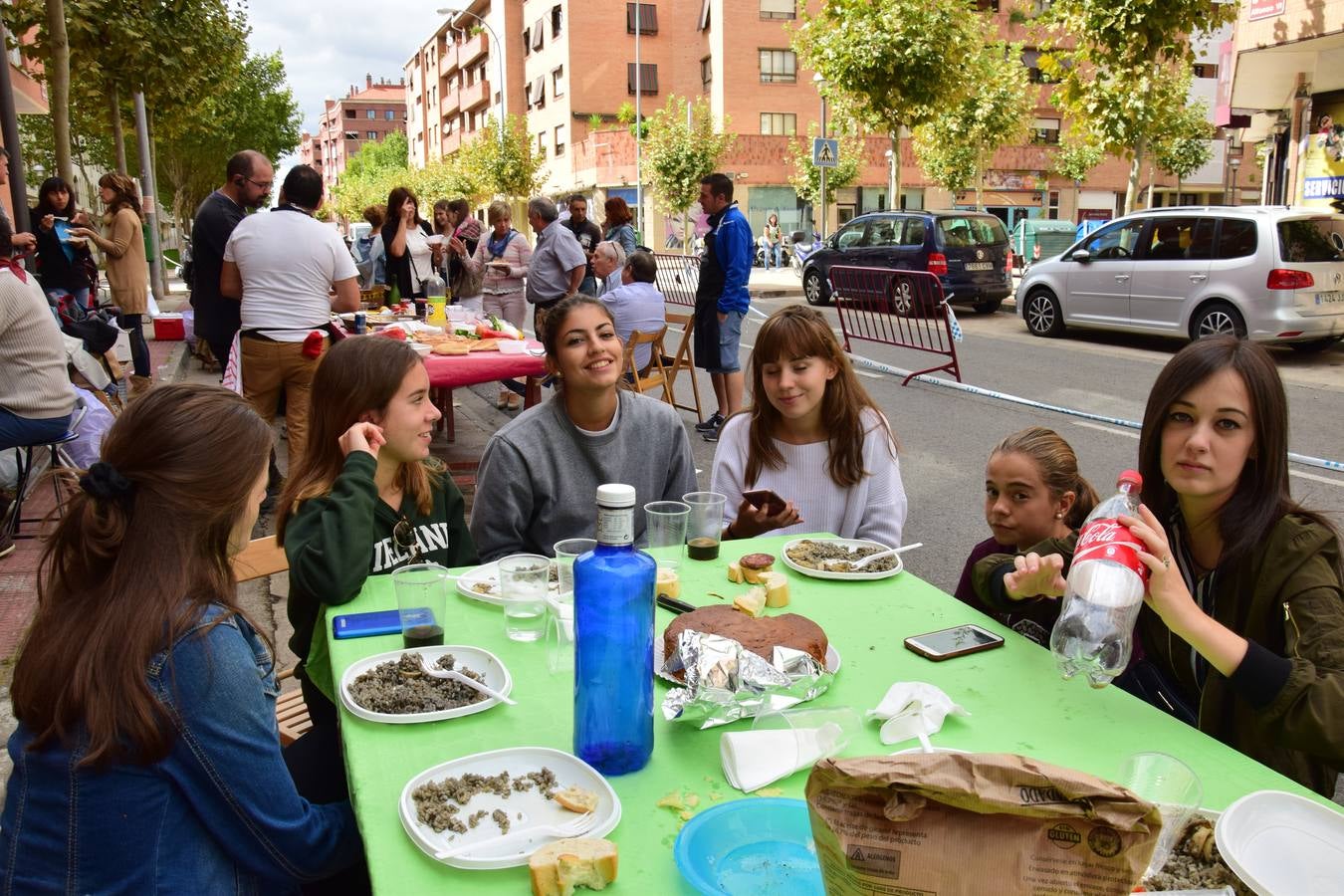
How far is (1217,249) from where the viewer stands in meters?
11.4

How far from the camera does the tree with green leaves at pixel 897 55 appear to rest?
18922 millimetres

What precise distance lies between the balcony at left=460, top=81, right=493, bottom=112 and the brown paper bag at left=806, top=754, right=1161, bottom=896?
63.4m

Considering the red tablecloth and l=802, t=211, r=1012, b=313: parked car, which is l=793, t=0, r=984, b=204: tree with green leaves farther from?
the red tablecloth

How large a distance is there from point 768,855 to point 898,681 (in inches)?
24.2

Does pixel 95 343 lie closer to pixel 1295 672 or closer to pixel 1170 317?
pixel 1295 672

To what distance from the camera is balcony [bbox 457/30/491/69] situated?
59.4 m

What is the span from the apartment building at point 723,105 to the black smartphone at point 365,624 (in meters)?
41.1

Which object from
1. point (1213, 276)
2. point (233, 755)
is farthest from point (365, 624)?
point (1213, 276)

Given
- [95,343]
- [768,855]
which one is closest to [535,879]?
[768,855]

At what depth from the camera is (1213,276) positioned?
1133 centimetres

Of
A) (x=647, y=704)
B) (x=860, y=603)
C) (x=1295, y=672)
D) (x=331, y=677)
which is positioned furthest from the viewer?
(x=860, y=603)

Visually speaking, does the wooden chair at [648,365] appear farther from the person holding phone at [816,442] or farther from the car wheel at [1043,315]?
the car wheel at [1043,315]

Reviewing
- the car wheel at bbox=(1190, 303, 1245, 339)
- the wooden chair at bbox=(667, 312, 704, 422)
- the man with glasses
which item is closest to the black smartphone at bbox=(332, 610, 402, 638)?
the man with glasses

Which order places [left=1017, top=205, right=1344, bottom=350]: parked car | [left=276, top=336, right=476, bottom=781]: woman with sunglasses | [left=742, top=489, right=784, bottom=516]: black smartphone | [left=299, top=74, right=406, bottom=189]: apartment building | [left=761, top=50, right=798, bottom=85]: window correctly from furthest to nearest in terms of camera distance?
[left=299, top=74, right=406, bottom=189]: apartment building < [left=761, top=50, right=798, bottom=85]: window < [left=1017, top=205, right=1344, bottom=350]: parked car < [left=742, top=489, right=784, bottom=516]: black smartphone < [left=276, top=336, right=476, bottom=781]: woman with sunglasses
